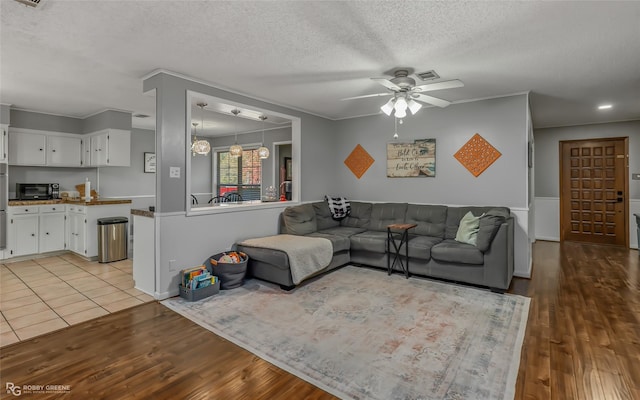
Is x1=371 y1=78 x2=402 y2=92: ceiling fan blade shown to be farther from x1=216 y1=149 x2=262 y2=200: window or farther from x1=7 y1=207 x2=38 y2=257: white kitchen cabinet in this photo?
x1=7 y1=207 x2=38 y2=257: white kitchen cabinet

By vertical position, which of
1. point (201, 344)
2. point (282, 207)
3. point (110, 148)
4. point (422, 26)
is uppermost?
point (422, 26)

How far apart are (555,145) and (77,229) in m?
9.31

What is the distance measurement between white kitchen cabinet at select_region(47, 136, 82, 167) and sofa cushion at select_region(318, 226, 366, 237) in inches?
187

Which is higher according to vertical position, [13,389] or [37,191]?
[37,191]

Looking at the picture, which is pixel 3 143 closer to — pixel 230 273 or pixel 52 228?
pixel 52 228

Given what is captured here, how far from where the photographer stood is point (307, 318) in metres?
3.08

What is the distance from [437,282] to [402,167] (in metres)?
2.07

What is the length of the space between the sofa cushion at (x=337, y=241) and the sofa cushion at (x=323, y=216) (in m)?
0.48

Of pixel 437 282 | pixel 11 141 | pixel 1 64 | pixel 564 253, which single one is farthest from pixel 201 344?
pixel 564 253

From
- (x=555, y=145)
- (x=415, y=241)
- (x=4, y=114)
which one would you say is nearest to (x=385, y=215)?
(x=415, y=241)

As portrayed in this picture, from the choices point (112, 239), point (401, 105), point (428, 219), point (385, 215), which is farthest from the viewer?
point (385, 215)

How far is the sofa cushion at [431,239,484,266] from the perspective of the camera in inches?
151

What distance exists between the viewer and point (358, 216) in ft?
18.6

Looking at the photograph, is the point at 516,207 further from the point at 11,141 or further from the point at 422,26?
the point at 11,141
